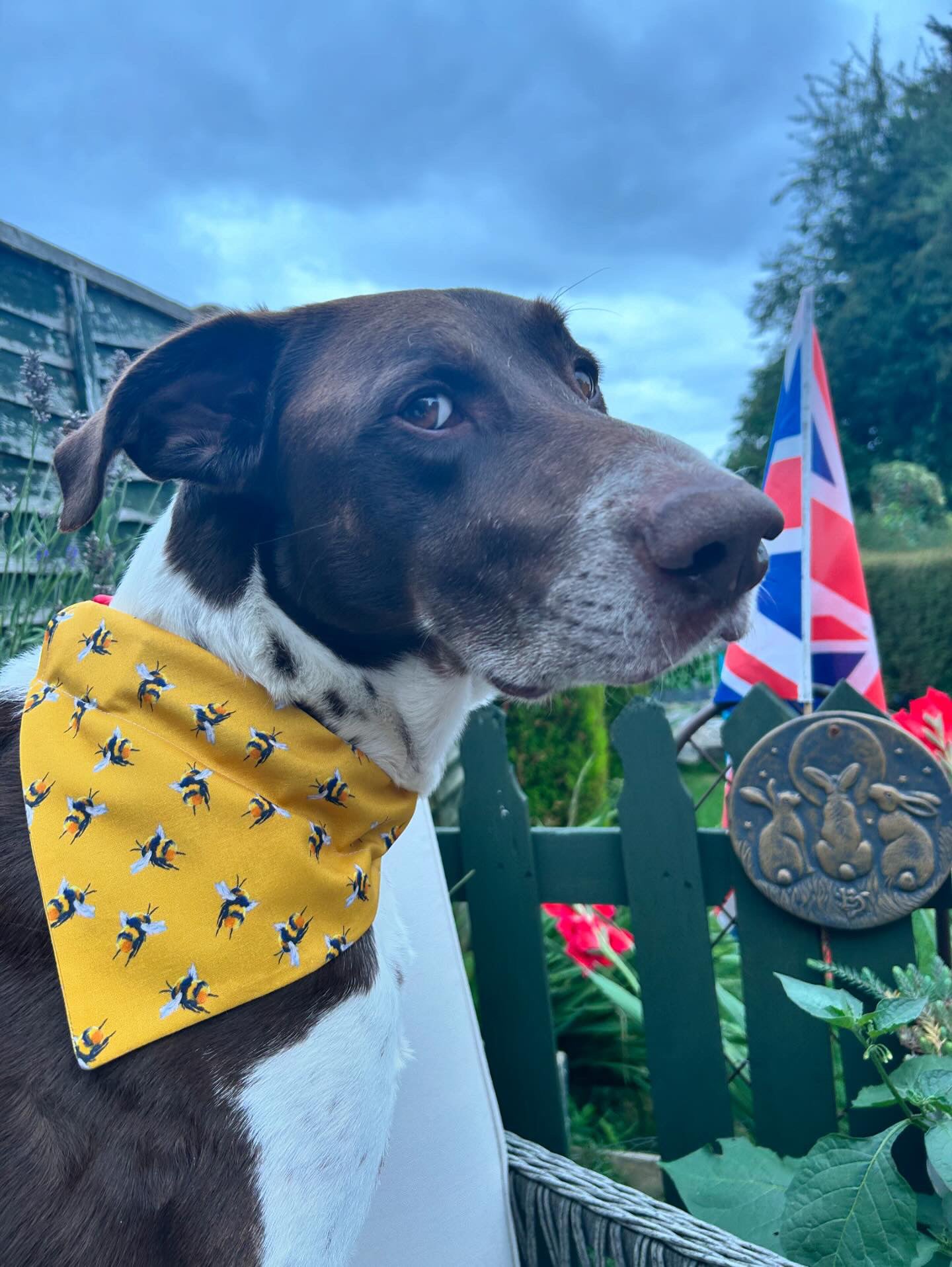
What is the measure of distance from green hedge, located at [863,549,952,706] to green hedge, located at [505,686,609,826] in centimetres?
504

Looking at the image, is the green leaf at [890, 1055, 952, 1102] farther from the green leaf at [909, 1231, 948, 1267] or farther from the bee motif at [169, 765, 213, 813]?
the bee motif at [169, 765, 213, 813]

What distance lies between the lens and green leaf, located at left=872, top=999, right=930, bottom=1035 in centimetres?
148

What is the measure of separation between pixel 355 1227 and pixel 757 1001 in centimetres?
112

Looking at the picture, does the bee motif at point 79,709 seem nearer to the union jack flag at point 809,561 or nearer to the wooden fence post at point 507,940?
the wooden fence post at point 507,940

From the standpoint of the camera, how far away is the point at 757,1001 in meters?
2.03

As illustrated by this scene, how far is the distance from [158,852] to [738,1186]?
1.33m

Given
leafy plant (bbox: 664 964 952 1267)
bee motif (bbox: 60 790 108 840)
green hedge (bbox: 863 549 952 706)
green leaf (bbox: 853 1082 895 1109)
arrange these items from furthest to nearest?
green hedge (bbox: 863 549 952 706) → green leaf (bbox: 853 1082 895 1109) → leafy plant (bbox: 664 964 952 1267) → bee motif (bbox: 60 790 108 840)

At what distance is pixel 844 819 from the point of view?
184cm

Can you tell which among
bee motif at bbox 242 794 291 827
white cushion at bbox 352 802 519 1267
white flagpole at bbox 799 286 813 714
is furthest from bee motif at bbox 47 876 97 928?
white flagpole at bbox 799 286 813 714

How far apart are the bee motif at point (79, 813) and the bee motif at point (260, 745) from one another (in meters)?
0.21

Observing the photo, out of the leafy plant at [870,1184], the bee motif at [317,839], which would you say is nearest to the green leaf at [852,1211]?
the leafy plant at [870,1184]

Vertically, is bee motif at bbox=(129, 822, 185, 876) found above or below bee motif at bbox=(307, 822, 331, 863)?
above

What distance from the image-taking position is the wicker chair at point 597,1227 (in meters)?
1.46

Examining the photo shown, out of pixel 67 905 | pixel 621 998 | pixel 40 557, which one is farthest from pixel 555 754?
pixel 67 905
